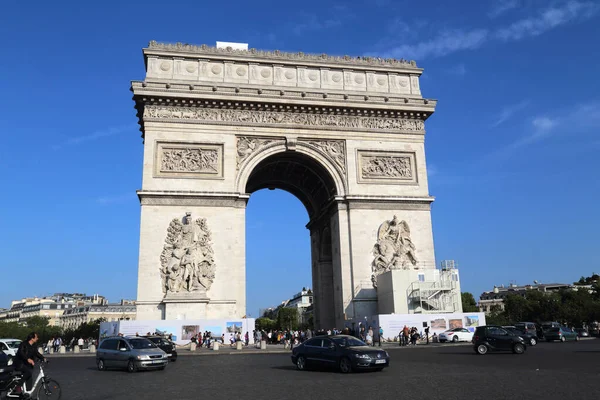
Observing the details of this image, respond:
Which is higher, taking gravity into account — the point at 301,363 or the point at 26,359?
the point at 26,359

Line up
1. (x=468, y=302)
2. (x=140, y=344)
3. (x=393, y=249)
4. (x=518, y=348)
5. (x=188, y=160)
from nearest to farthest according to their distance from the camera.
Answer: (x=140, y=344) < (x=518, y=348) < (x=188, y=160) < (x=393, y=249) < (x=468, y=302)

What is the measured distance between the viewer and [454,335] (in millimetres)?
27859

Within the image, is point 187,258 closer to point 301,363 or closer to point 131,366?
point 131,366

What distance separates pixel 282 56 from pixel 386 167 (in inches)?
363

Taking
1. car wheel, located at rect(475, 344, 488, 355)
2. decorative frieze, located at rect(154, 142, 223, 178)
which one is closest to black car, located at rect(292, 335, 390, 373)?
car wheel, located at rect(475, 344, 488, 355)

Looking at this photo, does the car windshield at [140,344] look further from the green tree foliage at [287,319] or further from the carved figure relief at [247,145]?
the green tree foliage at [287,319]

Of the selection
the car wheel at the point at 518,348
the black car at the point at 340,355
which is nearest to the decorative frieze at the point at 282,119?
the car wheel at the point at 518,348

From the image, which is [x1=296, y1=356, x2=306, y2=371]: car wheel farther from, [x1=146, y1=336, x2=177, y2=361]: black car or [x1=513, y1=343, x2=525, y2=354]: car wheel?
[x1=513, y1=343, x2=525, y2=354]: car wheel

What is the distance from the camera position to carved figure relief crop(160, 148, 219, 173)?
29172 mm

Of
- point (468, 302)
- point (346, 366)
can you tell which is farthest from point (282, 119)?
point (468, 302)

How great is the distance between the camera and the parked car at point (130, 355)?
16000 millimetres

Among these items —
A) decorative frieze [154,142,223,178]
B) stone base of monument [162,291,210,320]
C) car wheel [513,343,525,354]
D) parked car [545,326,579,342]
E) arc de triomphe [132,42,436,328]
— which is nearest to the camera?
car wheel [513,343,525,354]

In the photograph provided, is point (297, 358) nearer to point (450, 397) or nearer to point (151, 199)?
point (450, 397)

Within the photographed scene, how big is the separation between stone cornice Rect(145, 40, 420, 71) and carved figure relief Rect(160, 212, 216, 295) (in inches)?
390
